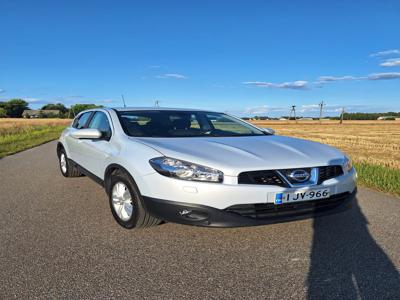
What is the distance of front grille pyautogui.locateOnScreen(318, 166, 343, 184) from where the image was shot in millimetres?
3335

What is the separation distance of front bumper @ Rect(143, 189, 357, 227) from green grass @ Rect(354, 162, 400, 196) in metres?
3.34

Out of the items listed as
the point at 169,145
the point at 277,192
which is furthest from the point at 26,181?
the point at 277,192

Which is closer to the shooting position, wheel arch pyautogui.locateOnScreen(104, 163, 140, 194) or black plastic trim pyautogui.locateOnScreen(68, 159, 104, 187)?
wheel arch pyautogui.locateOnScreen(104, 163, 140, 194)

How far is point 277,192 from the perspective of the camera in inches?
119

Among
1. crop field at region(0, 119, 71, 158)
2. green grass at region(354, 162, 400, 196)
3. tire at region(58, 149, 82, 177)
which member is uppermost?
tire at region(58, 149, 82, 177)

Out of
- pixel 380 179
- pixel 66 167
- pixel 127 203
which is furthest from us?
pixel 66 167

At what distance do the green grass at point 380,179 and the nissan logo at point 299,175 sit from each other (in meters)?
3.24

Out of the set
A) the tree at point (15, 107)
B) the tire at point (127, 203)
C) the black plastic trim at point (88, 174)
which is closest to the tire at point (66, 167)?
the black plastic trim at point (88, 174)

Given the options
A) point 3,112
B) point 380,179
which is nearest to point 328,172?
point 380,179

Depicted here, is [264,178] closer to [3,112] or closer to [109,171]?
[109,171]

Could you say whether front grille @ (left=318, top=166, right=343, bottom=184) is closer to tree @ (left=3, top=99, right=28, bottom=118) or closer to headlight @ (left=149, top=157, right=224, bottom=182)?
headlight @ (left=149, top=157, right=224, bottom=182)

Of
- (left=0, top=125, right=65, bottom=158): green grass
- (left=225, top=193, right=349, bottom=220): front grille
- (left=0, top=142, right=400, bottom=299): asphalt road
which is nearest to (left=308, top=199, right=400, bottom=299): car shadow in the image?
(left=0, top=142, right=400, bottom=299): asphalt road

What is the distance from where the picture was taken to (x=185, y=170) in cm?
306

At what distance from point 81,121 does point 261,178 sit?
4132mm
